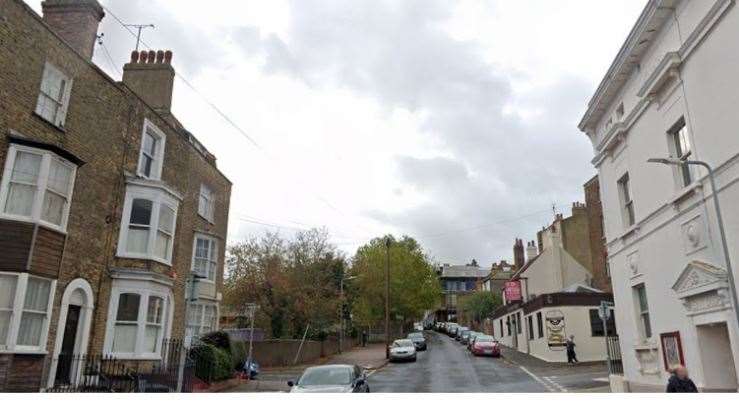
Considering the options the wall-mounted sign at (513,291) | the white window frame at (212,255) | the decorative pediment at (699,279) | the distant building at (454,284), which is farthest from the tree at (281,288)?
the distant building at (454,284)

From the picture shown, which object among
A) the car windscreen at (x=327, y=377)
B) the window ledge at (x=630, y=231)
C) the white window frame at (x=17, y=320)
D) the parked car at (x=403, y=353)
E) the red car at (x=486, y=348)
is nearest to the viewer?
the white window frame at (x=17, y=320)

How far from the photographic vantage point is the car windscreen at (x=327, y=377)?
10.6 metres

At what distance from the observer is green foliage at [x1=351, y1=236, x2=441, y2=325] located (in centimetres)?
4222

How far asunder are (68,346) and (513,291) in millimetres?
31924

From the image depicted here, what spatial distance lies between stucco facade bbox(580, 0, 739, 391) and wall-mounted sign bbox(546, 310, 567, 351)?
13.0m

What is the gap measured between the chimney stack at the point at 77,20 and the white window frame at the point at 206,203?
649cm

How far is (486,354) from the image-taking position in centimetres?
2870

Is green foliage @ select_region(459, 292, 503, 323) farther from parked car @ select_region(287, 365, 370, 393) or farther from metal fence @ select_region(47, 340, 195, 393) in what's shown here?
parked car @ select_region(287, 365, 370, 393)

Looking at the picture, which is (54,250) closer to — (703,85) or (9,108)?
(9,108)

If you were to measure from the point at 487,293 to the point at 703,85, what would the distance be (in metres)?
46.2

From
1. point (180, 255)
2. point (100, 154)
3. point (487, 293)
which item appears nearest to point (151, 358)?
point (180, 255)

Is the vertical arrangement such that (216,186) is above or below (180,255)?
above

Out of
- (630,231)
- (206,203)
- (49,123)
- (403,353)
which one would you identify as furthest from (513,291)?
(49,123)

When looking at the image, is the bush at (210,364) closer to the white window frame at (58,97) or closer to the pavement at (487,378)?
the pavement at (487,378)
